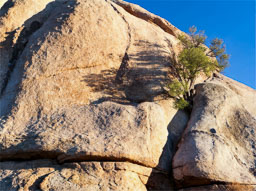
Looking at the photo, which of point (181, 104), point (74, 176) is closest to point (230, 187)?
point (181, 104)

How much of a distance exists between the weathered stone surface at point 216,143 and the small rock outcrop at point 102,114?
0.06 metres

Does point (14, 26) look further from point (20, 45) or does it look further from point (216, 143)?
point (216, 143)

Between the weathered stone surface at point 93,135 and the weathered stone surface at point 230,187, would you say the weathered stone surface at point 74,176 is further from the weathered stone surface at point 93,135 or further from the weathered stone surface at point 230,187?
the weathered stone surface at point 230,187

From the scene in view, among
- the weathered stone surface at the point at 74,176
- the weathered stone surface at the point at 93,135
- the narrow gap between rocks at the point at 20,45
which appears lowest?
the weathered stone surface at the point at 74,176

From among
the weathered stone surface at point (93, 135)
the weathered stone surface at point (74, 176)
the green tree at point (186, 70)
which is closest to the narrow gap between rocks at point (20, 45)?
the weathered stone surface at point (93, 135)

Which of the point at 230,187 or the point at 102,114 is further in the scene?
the point at 102,114

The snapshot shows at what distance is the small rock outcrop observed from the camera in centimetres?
1145

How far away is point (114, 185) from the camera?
10.8 metres

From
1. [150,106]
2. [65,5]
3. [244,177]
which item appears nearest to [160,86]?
[150,106]

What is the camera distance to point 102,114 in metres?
13.2

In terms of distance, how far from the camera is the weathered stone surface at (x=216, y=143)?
11.6 m

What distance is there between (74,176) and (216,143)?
20.7ft

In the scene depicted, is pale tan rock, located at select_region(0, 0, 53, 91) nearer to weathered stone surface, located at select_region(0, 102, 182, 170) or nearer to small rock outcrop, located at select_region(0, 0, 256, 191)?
small rock outcrop, located at select_region(0, 0, 256, 191)

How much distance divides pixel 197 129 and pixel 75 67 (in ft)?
24.1
